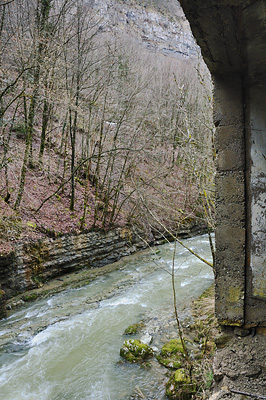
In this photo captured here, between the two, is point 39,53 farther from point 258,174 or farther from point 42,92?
point 258,174

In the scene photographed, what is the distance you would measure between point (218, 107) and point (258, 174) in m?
0.66

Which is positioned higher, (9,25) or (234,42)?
(9,25)

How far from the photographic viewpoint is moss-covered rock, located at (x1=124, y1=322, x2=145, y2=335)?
20.1 ft

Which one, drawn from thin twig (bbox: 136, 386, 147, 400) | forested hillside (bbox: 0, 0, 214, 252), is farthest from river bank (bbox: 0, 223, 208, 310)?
thin twig (bbox: 136, 386, 147, 400)

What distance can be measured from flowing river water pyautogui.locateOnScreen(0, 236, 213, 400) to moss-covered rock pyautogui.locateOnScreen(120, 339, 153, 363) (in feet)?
0.43

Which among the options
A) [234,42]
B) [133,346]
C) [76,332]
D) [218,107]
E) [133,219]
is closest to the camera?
[234,42]

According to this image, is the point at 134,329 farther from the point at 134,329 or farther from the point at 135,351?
the point at 135,351

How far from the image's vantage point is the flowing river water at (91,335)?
15.3 ft

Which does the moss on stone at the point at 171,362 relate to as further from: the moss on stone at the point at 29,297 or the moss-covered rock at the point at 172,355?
the moss on stone at the point at 29,297

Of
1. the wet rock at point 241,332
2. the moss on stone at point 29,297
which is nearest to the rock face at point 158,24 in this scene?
the moss on stone at point 29,297

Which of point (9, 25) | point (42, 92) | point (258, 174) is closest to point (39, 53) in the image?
point (42, 92)

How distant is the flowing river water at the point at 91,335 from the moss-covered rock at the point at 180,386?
0.64 ft

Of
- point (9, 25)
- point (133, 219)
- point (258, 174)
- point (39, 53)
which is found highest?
point (9, 25)

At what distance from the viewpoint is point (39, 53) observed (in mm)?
8312
